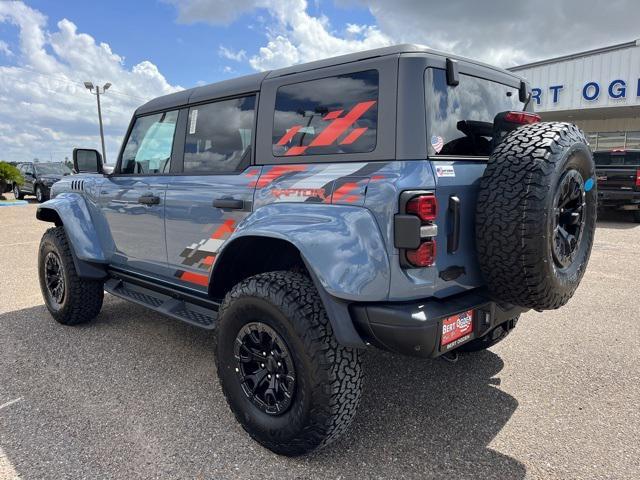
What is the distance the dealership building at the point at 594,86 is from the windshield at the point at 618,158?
551 cm

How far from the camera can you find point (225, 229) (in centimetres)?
282

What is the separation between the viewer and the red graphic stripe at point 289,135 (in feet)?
8.48

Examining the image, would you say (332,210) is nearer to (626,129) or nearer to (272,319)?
(272,319)

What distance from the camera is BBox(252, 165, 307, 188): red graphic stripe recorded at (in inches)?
98.4

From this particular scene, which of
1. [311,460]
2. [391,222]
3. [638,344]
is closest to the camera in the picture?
[391,222]

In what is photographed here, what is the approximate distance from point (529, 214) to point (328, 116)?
1.08 metres

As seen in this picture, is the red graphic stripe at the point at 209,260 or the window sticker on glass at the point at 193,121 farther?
the window sticker on glass at the point at 193,121

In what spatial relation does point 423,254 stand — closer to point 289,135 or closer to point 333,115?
point 333,115

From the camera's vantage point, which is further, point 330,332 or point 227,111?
point 227,111

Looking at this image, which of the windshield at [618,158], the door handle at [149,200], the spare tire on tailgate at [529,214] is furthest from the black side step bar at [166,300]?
the windshield at [618,158]

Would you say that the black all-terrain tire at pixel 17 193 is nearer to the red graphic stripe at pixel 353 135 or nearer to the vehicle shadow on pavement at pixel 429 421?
the vehicle shadow on pavement at pixel 429 421

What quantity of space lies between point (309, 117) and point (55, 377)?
2514 mm

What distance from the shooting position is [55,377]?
3.28m

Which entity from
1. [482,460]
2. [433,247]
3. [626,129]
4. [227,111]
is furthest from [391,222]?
[626,129]
